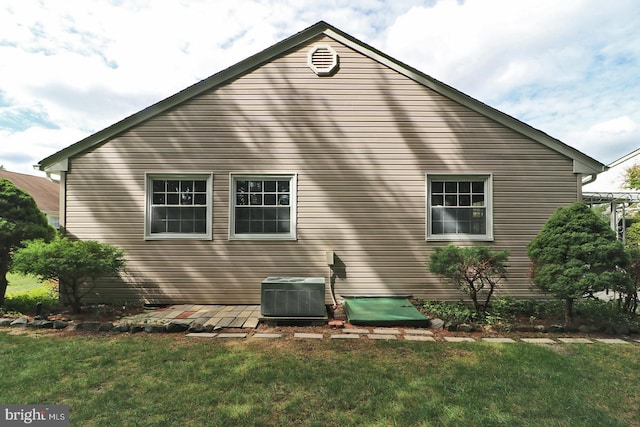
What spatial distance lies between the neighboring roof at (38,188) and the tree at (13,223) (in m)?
20.2

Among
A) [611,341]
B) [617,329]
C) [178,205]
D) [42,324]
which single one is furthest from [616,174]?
[42,324]

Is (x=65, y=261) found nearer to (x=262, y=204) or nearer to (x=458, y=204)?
(x=262, y=204)

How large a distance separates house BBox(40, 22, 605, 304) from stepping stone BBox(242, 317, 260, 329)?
3.56ft

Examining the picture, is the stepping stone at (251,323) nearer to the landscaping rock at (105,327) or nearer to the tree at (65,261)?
the landscaping rock at (105,327)

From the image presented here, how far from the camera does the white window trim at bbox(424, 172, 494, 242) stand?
6.56 m

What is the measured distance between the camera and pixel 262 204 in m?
6.67

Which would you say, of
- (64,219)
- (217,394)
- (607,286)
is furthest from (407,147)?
(64,219)

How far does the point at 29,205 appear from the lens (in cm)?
595

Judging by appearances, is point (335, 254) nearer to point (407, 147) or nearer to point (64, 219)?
point (407, 147)

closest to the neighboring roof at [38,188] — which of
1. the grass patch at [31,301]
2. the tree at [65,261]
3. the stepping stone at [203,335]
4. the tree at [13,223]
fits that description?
the grass patch at [31,301]

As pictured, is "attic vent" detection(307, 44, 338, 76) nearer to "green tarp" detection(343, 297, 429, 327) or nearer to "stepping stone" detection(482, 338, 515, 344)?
"green tarp" detection(343, 297, 429, 327)

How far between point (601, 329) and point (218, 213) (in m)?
7.28

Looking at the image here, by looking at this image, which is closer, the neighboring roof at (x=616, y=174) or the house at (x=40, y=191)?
the neighboring roof at (x=616, y=174)

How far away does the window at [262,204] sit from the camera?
6.64 metres
